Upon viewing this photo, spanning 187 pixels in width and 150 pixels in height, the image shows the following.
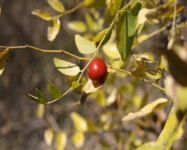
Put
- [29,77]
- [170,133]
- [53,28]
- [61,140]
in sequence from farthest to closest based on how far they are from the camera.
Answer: [29,77]
[61,140]
[53,28]
[170,133]

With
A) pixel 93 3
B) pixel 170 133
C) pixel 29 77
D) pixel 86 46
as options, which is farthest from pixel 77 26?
pixel 29 77

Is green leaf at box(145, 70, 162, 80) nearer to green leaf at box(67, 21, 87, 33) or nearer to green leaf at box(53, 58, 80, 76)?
green leaf at box(53, 58, 80, 76)

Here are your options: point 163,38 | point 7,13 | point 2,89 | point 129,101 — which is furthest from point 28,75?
point 163,38

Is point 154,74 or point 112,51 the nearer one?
point 154,74

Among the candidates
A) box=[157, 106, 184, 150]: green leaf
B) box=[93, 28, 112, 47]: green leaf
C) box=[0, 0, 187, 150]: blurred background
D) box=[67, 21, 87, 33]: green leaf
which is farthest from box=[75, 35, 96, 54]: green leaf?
box=[0, 0, 187, 150]: blurred background

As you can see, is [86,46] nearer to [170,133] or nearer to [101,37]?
[101,37]

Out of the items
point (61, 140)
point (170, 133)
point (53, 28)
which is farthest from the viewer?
point (61, 140)

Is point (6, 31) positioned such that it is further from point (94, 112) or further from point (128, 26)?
point (128, 26)
